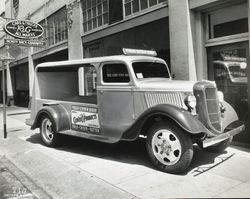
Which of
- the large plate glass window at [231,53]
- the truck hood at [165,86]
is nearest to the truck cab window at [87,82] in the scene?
the large plate glass window at [231,53]

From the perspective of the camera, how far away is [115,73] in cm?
628

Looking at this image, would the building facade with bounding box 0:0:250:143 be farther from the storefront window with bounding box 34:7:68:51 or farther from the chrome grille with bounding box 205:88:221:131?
the chrome grille with bounding box 205:88:221:131

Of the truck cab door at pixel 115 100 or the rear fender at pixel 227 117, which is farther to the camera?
the truck cab door at pixel 115 100

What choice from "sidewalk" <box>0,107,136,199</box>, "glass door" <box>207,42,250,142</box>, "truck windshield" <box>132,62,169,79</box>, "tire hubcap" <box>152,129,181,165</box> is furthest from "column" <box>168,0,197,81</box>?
"sidewalk" <box>0,107,136,199</box>

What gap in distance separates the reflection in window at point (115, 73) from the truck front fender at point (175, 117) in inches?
40.5

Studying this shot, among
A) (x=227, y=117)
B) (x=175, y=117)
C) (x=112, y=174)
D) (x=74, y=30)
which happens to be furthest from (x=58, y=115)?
(x=74, y=30)

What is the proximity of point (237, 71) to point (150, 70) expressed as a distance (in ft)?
6.96

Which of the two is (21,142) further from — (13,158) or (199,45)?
(199,45)

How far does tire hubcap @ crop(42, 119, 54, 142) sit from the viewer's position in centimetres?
747

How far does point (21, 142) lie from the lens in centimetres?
831

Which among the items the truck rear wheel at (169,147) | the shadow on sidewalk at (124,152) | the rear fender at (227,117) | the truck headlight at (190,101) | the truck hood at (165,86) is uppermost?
the truck hood at (165,86)

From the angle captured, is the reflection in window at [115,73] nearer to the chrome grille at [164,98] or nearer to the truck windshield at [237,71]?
the chrome grille at [164,98]

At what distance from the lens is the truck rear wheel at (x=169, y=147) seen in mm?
4934

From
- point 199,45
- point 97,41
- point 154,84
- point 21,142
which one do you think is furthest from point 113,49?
point 154,84
